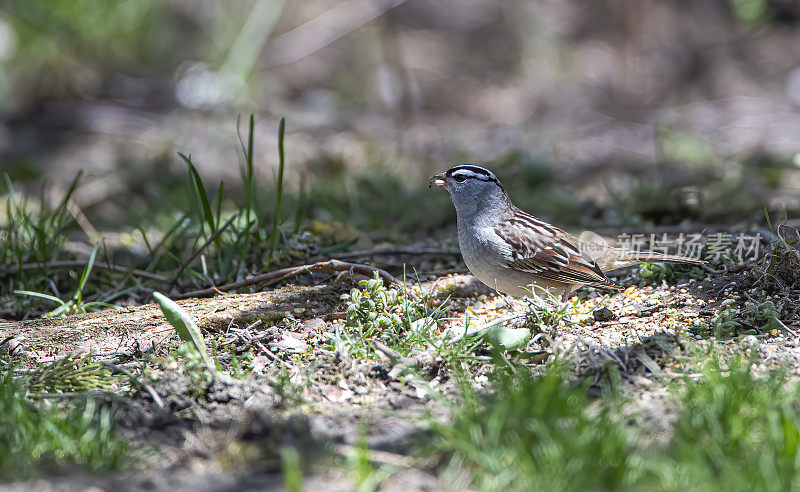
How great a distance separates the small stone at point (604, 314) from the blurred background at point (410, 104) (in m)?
2.02

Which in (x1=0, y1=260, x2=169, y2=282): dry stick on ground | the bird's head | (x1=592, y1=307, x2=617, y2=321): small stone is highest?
the bird's head

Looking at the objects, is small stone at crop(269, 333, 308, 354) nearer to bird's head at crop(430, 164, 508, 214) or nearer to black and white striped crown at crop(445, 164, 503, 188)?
bird's head at crop(430, 164, 508, 214)

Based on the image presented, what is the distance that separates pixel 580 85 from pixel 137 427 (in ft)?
33.0

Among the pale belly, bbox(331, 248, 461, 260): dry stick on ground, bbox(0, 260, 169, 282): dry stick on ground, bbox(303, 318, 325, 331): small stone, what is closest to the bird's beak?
bbox(331, 248, 461, 260): dry stick on ground

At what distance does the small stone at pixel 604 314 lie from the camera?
176 inches

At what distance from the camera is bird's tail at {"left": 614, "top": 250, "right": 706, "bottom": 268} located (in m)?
4.85

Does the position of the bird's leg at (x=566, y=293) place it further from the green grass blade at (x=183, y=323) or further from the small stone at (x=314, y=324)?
the green grass blade at (x=183, y=323)

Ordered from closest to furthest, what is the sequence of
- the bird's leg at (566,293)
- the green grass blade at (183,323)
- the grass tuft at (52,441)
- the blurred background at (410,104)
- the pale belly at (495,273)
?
the grass tuft at (52,441) < the green grass blade at (183,323) < the pale belly at (495,273) < the bird's leg at (566,293) < the blurred background at (410,104)

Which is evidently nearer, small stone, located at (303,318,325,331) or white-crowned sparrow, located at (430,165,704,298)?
small stone, located at (303,318,325,331)

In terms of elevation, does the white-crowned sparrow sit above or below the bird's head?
below

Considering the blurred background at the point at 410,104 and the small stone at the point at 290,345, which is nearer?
the small stone at the point at 290,345

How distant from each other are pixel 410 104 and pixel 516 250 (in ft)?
18.9

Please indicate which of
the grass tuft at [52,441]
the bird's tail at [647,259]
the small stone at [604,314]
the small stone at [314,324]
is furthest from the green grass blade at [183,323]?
the bird's tail at [647,259]

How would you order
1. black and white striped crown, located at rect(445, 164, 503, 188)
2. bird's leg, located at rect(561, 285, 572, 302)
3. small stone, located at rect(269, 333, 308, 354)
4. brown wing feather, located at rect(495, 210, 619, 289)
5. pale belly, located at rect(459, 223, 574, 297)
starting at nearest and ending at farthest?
small stone, located at rect(269, 333, 308, 354) < pale belly, located at rect(459, 223, 574, 297) < brown wing feather, located at rect(495, 210, 619, 289) < bird's leg, located at rect(561, 285, 572, 302) < black and white striped crown, located at rect(445, 164, 503, 188)
